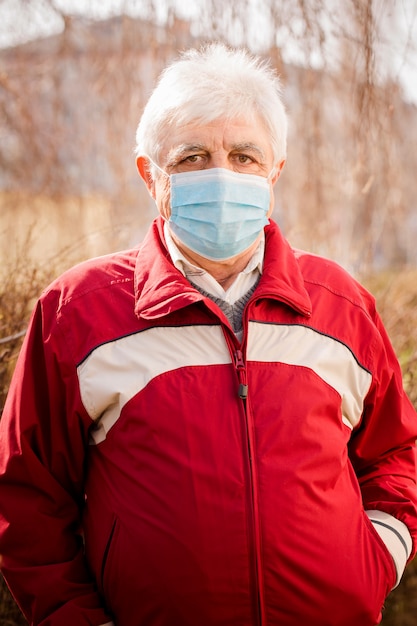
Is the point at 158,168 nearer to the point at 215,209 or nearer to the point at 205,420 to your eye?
the point at 215,209

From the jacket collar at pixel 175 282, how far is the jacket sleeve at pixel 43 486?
299mm

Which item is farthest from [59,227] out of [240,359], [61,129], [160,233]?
[240,359]

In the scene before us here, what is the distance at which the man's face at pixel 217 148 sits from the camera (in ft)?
7.08

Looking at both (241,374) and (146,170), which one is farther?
(146,170)

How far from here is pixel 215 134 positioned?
7.09 ft

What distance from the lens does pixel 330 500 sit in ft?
6.72

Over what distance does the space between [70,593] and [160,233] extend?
121cm

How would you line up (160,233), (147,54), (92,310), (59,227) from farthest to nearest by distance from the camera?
(59,227)
(147,54)
(160,233)
(92,310)

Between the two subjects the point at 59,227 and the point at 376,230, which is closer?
the point at 376,230

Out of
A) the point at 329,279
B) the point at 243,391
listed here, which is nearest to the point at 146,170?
the point at 329,279

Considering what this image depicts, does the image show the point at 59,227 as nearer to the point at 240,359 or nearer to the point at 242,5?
the point at 242,5

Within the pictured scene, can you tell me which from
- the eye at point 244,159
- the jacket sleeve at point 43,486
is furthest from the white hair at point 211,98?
the jacket sleeve at point 43,486

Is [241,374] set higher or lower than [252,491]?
higher

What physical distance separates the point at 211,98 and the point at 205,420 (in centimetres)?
103
